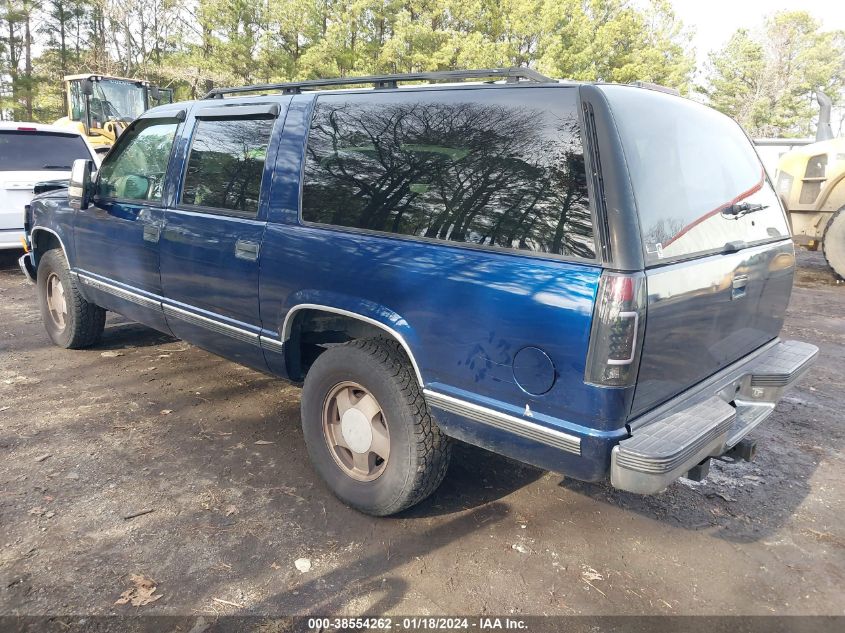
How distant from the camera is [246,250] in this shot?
3252 millimetres

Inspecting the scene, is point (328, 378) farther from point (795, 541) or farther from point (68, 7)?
point (68, 7)

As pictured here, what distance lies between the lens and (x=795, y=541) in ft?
9.29

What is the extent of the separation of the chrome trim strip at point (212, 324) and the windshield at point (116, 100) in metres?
13.8

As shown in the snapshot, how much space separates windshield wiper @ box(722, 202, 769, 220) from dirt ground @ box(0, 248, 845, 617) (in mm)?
1459

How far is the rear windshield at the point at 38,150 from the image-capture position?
7.80m

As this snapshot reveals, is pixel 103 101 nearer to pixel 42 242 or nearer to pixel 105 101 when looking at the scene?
pixel 105 101

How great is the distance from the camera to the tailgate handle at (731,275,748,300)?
8.64 ft

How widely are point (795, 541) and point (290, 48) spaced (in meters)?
30.5

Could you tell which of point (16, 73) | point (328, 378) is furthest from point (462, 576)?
point (16, 73)

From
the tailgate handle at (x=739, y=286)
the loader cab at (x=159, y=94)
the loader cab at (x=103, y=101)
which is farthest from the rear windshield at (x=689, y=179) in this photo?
the loader cab at (x=103, y=101)

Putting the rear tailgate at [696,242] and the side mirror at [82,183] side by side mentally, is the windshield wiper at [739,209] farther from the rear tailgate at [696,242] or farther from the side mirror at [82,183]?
the side mirror at [82,183]

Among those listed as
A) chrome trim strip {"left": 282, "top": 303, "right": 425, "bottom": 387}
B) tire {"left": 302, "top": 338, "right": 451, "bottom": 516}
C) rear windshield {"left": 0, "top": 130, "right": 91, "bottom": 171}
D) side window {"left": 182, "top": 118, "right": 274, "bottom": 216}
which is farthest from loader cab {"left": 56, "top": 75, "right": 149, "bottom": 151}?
tire {"left": 302, "top": 338, "right": 451, "bottom": 516}

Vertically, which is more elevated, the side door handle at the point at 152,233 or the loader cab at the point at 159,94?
the loader cab at the point at 159,94

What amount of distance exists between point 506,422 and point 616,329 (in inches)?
22.3
